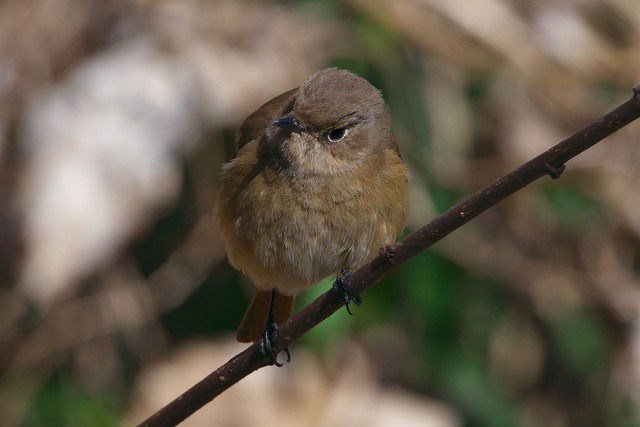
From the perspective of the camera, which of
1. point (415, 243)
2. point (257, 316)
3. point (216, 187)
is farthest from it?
point (216, 187)

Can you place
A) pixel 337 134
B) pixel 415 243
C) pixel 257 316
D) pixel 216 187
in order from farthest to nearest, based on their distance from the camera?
pixel 216 187, pixel 257 316, pixel 337 134, pixel 415 243

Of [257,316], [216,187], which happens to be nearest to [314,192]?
[257,316]

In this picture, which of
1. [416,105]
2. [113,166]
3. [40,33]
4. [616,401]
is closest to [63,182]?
[113,166]

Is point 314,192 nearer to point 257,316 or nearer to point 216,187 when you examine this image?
point 257,316

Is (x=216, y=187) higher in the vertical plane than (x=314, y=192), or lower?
lower

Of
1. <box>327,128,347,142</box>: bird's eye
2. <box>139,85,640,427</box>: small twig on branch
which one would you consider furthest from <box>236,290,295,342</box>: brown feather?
<box>139,85,640,427</box>: small twig on branch

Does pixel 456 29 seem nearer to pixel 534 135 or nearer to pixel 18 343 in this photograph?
pixel 534 135

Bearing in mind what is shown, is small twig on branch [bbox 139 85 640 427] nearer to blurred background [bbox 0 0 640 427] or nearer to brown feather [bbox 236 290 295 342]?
brown feather [bbox 236 290 295 342]
